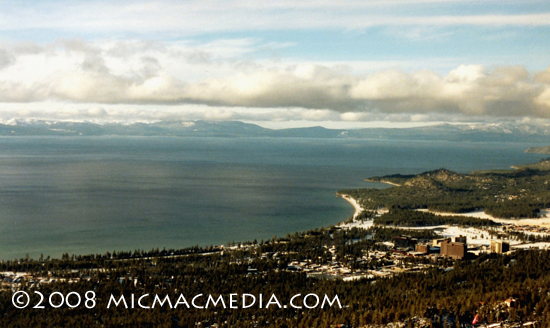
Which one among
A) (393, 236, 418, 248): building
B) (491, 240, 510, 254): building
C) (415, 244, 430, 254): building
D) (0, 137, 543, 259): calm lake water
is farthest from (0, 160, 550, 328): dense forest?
(0, 137, 543, 259): calm lake water

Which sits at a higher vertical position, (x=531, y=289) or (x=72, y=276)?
(x=531, y=289)

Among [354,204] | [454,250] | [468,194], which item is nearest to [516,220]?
[468,194]

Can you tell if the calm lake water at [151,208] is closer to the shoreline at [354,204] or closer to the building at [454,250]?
the shoreline at [354,204]

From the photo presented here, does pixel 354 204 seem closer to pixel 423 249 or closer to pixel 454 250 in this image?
pixel 423 249

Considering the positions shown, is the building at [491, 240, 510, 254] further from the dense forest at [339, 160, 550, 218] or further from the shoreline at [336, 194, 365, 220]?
the dense forest at [339, 160, 550, 218]

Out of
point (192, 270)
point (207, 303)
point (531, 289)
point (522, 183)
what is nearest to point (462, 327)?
point (531, 289)

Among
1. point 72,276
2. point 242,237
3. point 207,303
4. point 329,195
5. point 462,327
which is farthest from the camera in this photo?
point 329,195

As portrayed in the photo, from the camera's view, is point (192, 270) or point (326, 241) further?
point (326, 241)

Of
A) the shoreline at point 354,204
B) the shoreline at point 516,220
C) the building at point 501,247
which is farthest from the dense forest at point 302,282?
the shoreline at point 354,204

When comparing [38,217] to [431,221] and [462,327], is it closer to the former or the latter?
[431,221]
